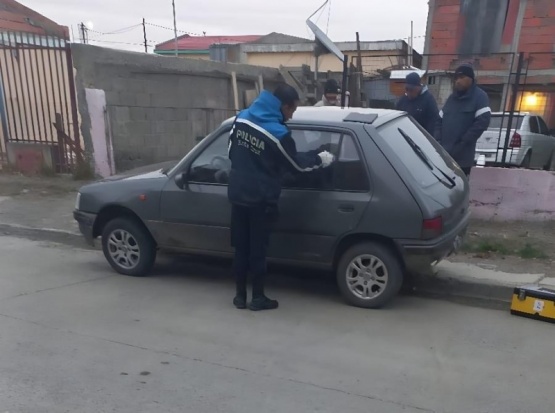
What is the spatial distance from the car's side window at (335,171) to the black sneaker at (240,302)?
3.47 feet

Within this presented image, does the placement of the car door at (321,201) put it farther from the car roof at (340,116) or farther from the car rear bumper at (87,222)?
the car rear bumper at (87,222)

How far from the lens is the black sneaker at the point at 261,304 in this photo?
15.7 ft

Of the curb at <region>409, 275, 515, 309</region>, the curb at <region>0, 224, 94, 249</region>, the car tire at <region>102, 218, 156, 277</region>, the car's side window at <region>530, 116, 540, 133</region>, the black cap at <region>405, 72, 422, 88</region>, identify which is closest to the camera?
the curb at <region>409, 275, 515, 309</region>

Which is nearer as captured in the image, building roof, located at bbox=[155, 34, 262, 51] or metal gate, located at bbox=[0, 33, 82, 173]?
metal gate, located at bbox=[0, 33, 82, 173]

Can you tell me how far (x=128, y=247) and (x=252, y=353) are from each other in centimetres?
222

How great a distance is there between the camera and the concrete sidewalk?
518cm

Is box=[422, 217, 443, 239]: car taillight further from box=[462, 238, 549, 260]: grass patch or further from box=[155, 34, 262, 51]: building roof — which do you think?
box=[155, 34, 262, 51]: building roof

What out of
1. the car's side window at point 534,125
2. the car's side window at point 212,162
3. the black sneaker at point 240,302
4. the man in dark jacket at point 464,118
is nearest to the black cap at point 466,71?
the man in dark jacket at point 464,118

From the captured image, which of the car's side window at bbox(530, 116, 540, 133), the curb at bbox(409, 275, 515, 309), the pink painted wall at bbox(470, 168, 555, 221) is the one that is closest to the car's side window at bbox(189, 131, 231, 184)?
the curb at bbox(409, 275, 515, 309)

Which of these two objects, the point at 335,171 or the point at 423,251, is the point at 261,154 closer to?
the point at 335,171

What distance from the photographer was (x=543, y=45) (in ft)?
56.6

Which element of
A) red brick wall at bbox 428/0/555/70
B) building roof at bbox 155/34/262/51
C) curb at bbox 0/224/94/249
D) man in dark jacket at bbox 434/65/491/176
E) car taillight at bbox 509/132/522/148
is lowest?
curb at bbox 0/224/94/249

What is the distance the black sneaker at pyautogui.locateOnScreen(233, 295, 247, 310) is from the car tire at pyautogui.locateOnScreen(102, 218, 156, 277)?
1213 mm

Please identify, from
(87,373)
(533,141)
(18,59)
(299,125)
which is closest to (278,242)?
(299,125)
